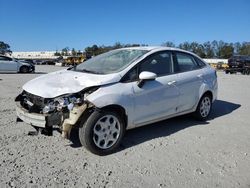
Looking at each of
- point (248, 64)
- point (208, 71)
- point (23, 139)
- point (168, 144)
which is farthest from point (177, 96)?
point (248, 64)

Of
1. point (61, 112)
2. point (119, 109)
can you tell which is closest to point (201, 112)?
point (119, 109)

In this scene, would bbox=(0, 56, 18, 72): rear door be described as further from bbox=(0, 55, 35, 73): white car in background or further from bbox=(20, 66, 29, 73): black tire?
bbox=(20, 66, 29, 73): black tire

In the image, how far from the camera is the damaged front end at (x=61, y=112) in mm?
4285

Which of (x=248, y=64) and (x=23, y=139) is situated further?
(x=248, y=64)

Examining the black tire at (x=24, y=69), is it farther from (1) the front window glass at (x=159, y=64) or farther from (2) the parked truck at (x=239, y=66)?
(1) the front window glass at (x=159, y=64)

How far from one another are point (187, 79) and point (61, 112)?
115 inches

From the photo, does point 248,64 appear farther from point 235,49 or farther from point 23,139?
point 235,49

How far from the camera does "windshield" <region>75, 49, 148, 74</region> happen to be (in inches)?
202

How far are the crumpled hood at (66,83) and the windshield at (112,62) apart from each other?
0.32 meters

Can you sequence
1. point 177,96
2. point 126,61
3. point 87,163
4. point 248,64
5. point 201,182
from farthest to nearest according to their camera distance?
point 248,64 < point 177,96 < point 126,61 < point 87,163 < point 201,182

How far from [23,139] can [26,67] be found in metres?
19.5

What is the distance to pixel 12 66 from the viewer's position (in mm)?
22438

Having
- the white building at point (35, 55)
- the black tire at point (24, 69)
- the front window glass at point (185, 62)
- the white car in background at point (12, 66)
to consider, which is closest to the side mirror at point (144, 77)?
the front window glass at point (185, 62)

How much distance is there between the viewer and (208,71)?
695cm
